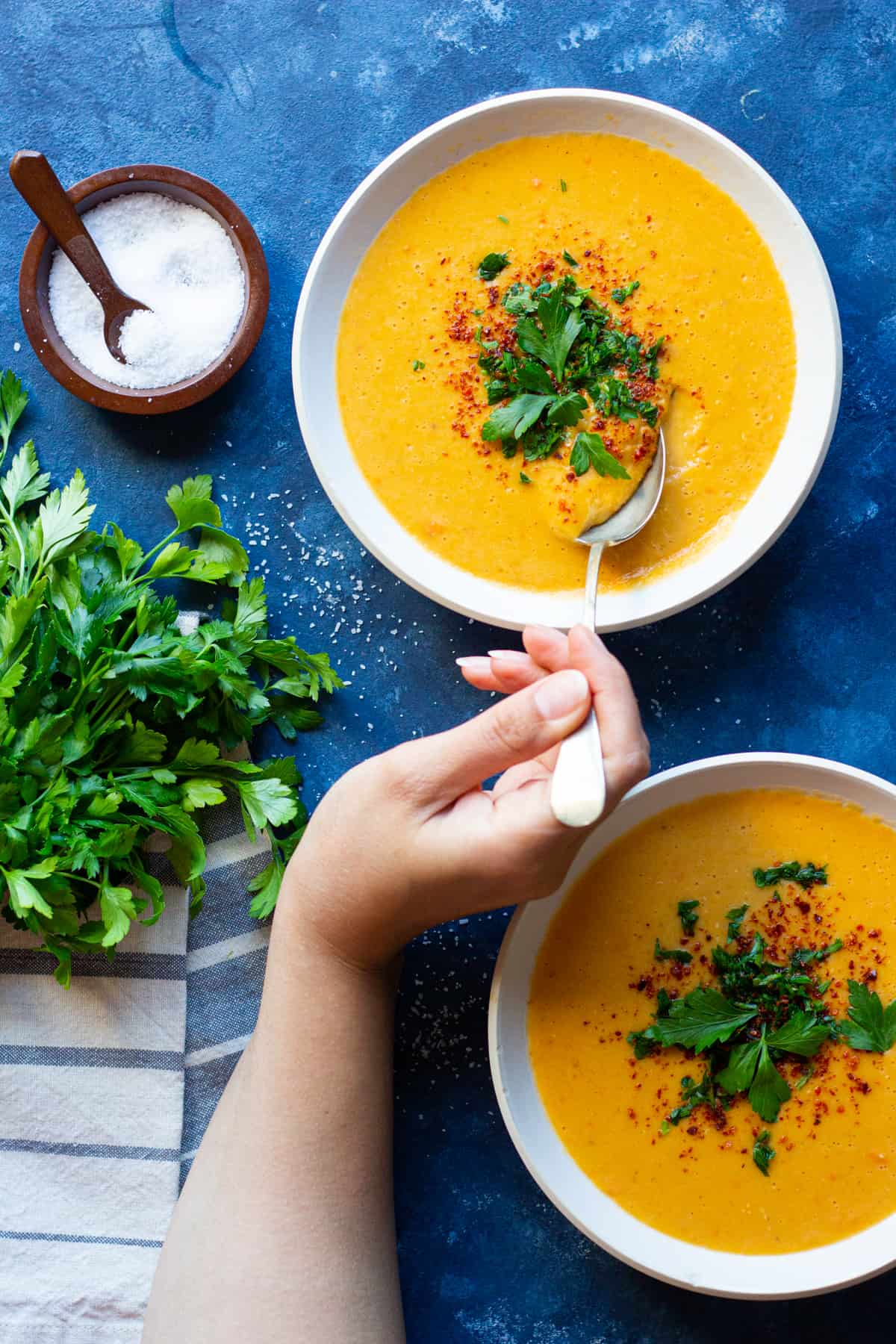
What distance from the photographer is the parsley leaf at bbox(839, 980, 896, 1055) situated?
2229 millimetres

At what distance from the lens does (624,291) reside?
7.60 feet

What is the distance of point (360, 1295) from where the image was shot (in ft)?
6.94

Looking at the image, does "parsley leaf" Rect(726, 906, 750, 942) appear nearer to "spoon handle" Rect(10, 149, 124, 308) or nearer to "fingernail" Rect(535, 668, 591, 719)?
"fingernail" Rect(535, 668, 591, 719)

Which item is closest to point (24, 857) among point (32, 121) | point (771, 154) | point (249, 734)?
point (249, 734)

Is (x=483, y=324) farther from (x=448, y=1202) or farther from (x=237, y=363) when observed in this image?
(x=448, y=1202)

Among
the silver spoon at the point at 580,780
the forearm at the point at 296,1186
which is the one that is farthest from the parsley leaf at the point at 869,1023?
the forearm at the point at 296,1186

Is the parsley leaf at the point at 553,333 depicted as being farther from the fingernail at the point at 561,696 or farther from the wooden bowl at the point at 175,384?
the fingernail at the point at 561,696

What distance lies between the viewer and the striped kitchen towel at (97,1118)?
2367mm

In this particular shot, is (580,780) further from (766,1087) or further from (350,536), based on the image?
(350,536)

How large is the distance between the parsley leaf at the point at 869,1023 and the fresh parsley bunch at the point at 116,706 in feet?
3.78

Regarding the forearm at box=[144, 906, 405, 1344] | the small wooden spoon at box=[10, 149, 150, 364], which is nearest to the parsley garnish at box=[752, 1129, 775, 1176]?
the forearm at box=[144, 906, 405, 1344]

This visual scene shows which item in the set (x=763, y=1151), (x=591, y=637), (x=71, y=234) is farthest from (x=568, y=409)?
(x=763, y=1151)

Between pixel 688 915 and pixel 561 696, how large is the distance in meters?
0.68

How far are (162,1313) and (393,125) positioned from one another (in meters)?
2.42
